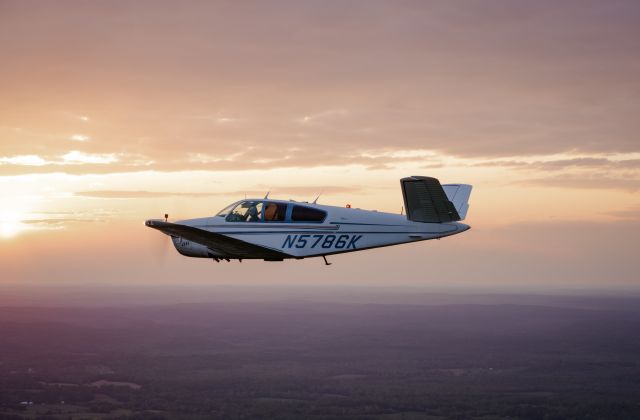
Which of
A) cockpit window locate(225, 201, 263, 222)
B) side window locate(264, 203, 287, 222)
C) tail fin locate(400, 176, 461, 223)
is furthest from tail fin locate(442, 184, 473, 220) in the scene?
cockpit window locate(225, 201, 263, 222)

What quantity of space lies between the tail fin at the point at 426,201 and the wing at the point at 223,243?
4762 millimetres

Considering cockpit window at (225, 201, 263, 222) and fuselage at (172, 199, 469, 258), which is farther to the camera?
cockpit window at (225, 201, 263, 222)

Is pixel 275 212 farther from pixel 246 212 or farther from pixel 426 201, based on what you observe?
pixel 426 201

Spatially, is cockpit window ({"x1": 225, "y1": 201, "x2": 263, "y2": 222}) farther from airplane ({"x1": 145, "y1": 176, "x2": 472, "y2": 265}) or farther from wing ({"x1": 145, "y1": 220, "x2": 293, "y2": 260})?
wing ({"x1": 145, "y1": 220, "x2": 293, "y2": 260})

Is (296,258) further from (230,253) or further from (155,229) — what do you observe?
(155,229)

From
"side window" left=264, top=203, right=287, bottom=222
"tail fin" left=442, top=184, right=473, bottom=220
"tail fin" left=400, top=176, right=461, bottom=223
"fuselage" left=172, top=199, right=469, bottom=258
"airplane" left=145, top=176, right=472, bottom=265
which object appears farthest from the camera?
"tail fin" left=442, top=184, right=473, bottom=220

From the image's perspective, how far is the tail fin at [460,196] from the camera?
92.9ft

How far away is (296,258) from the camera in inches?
1033

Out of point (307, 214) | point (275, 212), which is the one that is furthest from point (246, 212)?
point (307, 214)

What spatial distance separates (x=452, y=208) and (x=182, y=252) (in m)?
11.3

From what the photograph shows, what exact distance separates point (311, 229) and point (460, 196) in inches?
254

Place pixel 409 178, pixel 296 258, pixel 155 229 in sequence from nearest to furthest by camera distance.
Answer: pixel 409 178, pixel 296 258, pixel 155 229

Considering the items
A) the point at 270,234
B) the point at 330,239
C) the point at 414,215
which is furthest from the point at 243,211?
the point at 414,215

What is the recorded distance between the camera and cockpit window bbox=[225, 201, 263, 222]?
27312 millimetres
